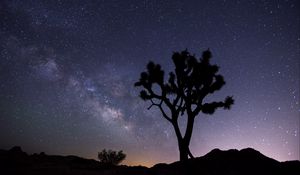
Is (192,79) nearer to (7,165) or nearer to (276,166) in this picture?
(276,166)

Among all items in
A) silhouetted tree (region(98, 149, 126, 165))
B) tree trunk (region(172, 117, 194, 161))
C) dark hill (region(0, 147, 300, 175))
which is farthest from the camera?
silhouetted tree (region(98, 149, 126, 165))

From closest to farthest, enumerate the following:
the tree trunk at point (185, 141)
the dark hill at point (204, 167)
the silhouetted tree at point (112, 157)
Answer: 1. the dark hill at point (204, 167)
2. the tree trunk at point (185, 141)
3. the silhouetted tree at point (112, 157)

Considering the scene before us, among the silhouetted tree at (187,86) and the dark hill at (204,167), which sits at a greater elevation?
the silhouetted tree at (187,86)

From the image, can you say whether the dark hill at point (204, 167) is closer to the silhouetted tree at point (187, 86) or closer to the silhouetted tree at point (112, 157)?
the silhouetted tree at point (187, 86)

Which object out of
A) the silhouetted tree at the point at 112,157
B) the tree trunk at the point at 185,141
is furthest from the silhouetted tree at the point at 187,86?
the silhouetted tree at the point at 112,157

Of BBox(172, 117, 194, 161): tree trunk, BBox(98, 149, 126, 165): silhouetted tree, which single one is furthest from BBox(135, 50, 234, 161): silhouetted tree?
BBox(98, 149, 126, 165): silhouetted tree

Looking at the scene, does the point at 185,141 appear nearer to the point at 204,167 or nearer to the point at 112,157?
the point at 204,167

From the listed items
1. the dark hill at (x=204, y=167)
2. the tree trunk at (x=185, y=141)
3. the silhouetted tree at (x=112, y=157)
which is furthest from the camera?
the silhouetted tree at (x=112, y=157)

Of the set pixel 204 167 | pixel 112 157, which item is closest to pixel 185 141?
pixel 204 167

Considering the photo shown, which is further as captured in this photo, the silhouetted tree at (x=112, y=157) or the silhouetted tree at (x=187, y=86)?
the silhouetted tree at (x=112, y=157)

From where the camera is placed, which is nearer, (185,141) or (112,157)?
(185,141)

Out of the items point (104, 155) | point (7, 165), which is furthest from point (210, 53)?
point (104, 155)

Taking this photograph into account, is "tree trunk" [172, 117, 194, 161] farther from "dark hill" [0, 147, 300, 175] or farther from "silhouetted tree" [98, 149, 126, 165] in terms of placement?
"silhouetted tree" [98, 149, 126, 165]

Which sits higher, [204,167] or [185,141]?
[185,141]
